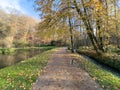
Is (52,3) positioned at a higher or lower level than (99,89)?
higher

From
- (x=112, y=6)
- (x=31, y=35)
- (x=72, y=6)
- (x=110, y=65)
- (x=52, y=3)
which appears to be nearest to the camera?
(x=110, y=65)

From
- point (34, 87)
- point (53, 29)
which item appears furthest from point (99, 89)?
point (53, 29)

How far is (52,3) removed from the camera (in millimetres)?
23734

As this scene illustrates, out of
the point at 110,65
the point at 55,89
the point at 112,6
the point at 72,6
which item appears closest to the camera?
the point at 55,89

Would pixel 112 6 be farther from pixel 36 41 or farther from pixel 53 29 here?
pixel 36 41

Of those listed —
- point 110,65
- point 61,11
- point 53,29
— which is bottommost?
point 110,65

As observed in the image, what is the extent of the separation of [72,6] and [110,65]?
8.23m

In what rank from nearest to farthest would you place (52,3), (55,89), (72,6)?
1. (55,89)
2. (52,3)
3. (72,6)

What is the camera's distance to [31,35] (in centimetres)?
11188

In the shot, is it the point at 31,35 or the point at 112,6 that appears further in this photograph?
the point at 31,35

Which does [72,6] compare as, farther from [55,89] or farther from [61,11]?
[55,89]

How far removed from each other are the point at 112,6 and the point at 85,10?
593cm

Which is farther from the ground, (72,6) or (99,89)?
(72,6)

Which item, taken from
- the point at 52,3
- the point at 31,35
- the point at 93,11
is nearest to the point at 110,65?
the point at 93,11
